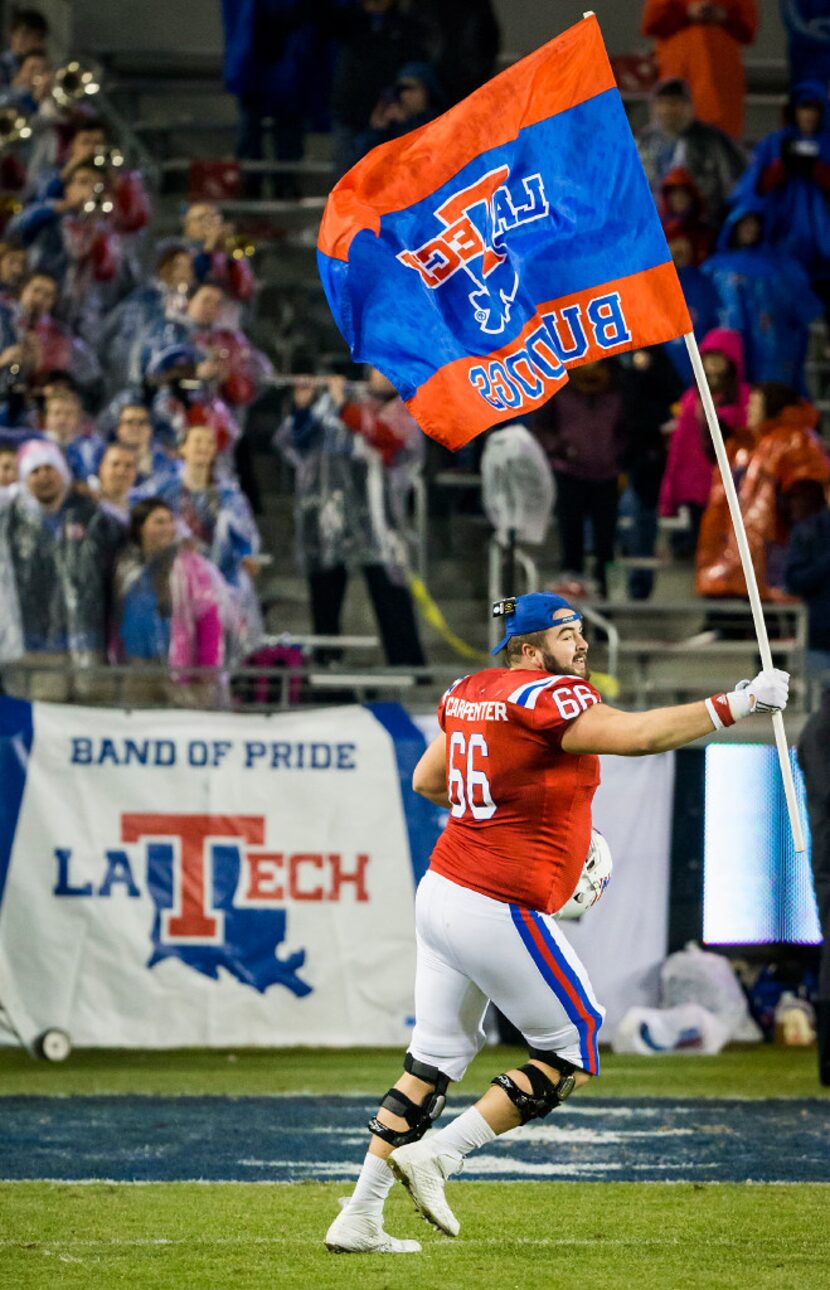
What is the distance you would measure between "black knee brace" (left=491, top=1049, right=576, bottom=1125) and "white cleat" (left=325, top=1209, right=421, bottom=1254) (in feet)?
1.80

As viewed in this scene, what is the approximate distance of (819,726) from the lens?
11.9m

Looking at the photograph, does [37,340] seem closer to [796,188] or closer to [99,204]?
[99,204]

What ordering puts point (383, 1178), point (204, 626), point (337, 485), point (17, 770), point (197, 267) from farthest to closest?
point (197, 267) < point (337, 485) < point (204, 626) < point (17, 770) < point (383, 1178)

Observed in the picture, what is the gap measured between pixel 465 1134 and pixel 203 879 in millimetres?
6348

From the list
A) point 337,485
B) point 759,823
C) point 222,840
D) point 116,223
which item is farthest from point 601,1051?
point 116,223

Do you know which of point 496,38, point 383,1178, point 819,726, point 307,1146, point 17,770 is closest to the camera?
point 383,1178

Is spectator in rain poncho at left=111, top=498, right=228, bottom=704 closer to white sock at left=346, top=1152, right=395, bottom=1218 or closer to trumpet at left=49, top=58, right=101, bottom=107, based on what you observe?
white sock at left=346, top=1152, right=395, bottom=1218

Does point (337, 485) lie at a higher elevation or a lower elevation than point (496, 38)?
lower

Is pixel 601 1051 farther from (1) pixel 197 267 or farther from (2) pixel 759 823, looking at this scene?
(1) pixel 197 267

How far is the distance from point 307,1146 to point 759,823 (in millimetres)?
4997

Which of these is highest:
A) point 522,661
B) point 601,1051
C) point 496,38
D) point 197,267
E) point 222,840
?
point 496,38

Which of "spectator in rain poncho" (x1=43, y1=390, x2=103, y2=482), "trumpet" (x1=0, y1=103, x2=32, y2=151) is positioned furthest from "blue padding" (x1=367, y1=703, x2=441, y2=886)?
"trumpet" (x1=0, y1=103, x2=32, y2=151)

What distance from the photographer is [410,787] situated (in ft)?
44.4

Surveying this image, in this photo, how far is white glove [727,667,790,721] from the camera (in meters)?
6.69
